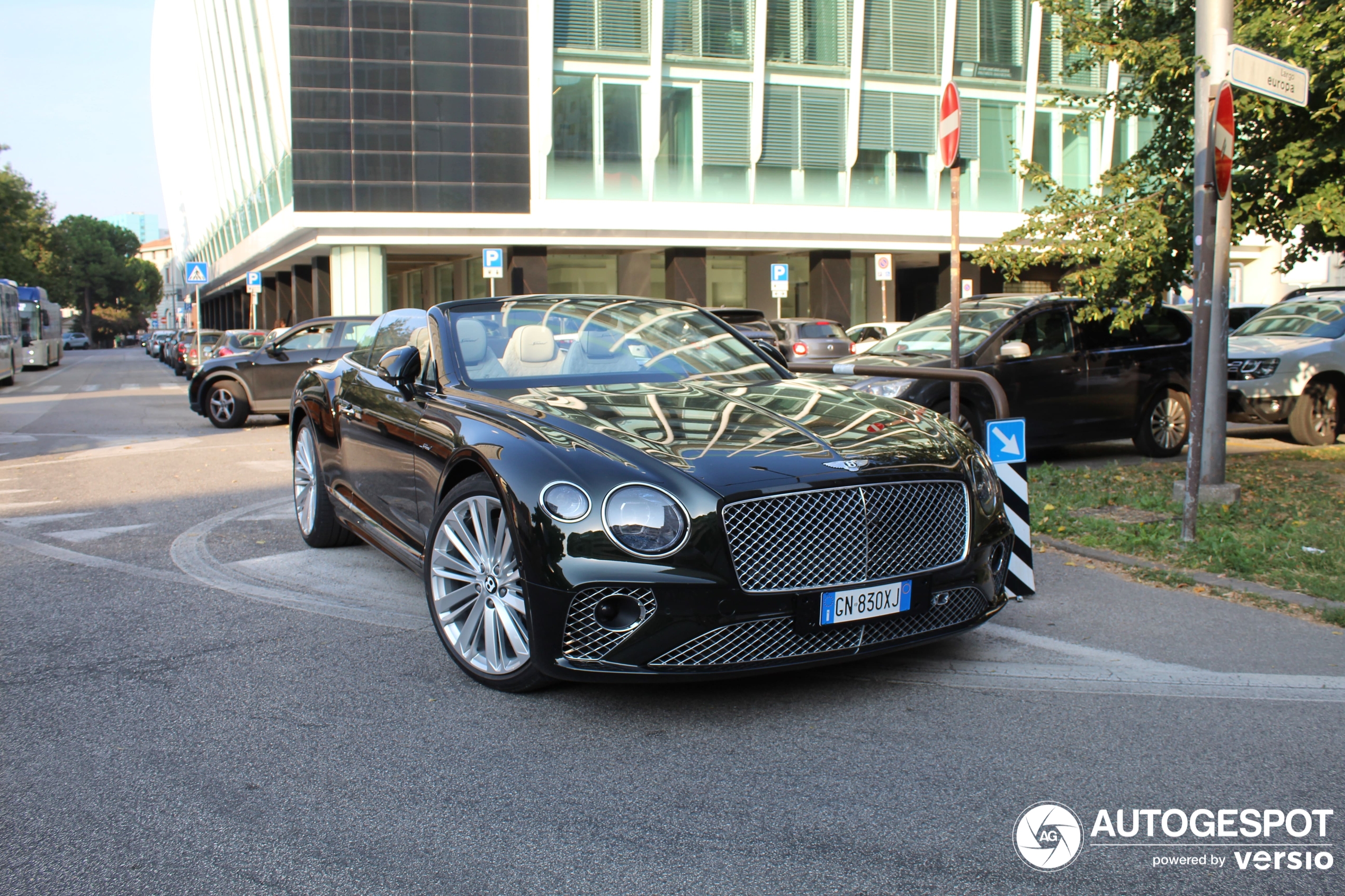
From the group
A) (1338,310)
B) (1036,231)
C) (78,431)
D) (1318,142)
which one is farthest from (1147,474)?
(78,431)

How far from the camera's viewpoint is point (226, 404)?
17266 mm

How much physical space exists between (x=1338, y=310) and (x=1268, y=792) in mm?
11628

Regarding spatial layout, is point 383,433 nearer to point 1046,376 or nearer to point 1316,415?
point 1046,376

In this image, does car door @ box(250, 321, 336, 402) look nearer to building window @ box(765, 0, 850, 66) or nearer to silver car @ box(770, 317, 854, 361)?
silver car @ box(770, 317, 854, 361)

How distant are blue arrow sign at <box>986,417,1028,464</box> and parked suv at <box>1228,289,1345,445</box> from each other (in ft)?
26.6

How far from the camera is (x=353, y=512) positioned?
20.1ft

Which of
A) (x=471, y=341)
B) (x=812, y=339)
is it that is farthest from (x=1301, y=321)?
(x=812, y=339)

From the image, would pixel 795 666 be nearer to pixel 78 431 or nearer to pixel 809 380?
pixel 809 380

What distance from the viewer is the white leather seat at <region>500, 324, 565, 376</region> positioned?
5238mm

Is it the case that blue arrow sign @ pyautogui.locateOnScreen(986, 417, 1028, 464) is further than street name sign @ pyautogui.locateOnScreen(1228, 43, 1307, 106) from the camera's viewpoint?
No

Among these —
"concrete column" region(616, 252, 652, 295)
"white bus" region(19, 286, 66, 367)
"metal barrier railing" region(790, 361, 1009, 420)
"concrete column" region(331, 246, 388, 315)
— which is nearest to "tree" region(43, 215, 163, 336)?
"white bus" region(19, 286, 66, 367)

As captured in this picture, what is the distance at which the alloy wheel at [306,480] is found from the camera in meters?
6.99

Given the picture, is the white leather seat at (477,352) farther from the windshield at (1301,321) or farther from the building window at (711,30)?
the building window at (711,30)

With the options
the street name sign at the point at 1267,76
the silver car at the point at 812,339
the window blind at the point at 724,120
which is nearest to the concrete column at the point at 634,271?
the window blind at the point at 724,120
